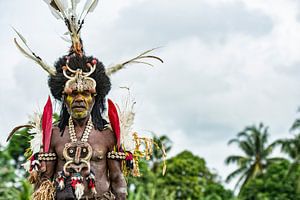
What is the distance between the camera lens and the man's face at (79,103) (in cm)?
670

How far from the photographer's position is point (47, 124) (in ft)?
22.1

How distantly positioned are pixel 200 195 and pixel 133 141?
28454 millimetres

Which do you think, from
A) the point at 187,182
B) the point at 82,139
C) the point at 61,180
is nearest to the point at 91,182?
the point at 61,180

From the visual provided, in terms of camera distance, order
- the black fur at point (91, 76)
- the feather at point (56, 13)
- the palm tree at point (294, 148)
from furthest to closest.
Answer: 1. the palm tree at point (294, 148)
2. the feather at point (56, 13)
3. the black fur at point (91, 76)

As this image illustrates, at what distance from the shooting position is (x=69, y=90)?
6.70 m

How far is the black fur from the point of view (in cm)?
684

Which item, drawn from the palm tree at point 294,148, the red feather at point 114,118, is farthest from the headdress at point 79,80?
the palm tree at point 294,148

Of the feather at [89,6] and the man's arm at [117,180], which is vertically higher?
the feather at [89,6]

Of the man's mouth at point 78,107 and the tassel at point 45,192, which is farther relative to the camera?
the man's mouth at point 78,107

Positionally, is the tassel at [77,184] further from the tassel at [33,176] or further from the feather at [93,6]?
the feather at [93,6]

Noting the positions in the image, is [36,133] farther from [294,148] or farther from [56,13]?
[294,148]

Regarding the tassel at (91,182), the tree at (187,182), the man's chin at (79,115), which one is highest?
the tree at (187,182)

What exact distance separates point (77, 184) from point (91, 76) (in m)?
0.92

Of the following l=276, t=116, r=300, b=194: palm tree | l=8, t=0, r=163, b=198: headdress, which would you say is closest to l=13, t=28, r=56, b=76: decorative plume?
l=8, t=0, r=163, b=198: headdress
